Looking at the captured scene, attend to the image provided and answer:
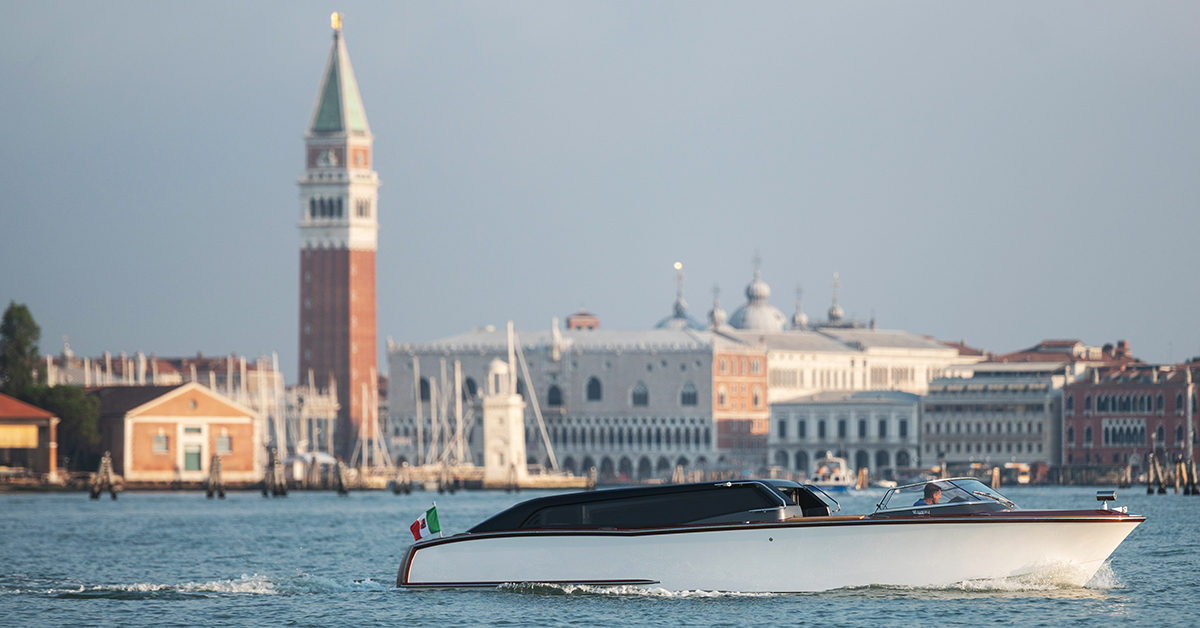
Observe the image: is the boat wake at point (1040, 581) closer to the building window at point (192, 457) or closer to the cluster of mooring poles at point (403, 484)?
the cluster of mooring poles at point (403, 484)

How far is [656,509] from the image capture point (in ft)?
89.2

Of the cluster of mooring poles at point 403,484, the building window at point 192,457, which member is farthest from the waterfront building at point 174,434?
the cluster of mooring poles at point 403,484

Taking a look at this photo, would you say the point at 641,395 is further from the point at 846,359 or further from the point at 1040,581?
the point at 1040,581

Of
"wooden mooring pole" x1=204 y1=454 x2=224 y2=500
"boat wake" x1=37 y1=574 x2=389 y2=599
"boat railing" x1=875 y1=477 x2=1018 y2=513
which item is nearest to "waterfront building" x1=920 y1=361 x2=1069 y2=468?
"wooden mooring pole" x1=204 y1=454 x2=224 y2=500

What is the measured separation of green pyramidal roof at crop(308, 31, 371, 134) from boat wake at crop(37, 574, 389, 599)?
9890cm

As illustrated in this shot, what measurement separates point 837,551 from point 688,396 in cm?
10018

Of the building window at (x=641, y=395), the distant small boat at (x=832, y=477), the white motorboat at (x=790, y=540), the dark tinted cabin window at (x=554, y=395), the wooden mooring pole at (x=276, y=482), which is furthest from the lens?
the dark tinted cabin window at (x=554, y=395)

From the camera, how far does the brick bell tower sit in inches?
4980

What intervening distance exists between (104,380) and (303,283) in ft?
41.7

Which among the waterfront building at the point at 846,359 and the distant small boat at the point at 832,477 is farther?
the waterfront building at the point at 846,359

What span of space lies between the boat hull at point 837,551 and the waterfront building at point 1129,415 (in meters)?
80.2

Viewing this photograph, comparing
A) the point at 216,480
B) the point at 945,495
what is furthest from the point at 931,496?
the point at 216,480

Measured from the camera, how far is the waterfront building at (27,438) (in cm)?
8962

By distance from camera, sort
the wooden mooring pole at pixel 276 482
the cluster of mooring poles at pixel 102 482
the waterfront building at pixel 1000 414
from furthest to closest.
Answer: the waterfront building at pixel 1000 414 → the wooden mooring pole at pixel 276 482 → the cluster of mooring poles at pixel 102 482
